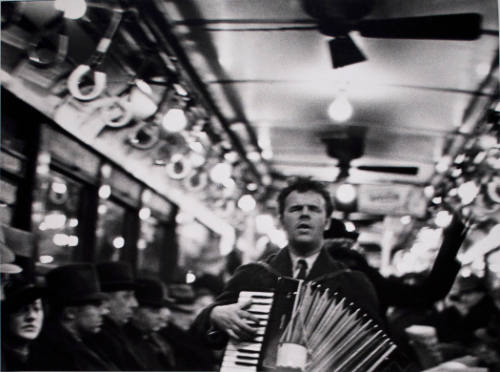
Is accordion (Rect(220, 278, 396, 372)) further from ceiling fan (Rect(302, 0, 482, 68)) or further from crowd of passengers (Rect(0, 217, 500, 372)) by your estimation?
ceiling fan (Rect(302, 0, 482, 68))

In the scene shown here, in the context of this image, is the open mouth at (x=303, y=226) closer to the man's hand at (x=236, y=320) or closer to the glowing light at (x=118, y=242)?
the man's hand at (x=236, y=320)

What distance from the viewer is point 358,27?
150 inches

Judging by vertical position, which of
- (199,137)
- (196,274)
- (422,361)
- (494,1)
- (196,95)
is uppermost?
(494,1)

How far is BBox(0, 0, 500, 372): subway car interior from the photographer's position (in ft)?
12.5

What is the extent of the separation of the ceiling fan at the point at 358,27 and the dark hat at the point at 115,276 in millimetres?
1878

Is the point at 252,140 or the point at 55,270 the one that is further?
the point at 252,140

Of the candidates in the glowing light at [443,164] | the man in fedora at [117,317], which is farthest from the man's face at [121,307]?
the glowing light at [443,164]

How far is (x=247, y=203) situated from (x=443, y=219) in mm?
1238

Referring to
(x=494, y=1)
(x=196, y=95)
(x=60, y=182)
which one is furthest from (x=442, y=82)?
(x=60, y=182)

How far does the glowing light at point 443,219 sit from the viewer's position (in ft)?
12.6

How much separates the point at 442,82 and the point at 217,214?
167 centimetres

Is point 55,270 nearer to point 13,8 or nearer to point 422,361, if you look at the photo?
point 13,8

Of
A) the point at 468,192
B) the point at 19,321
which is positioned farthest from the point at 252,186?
the point at 19,321

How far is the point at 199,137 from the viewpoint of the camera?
428 cm
